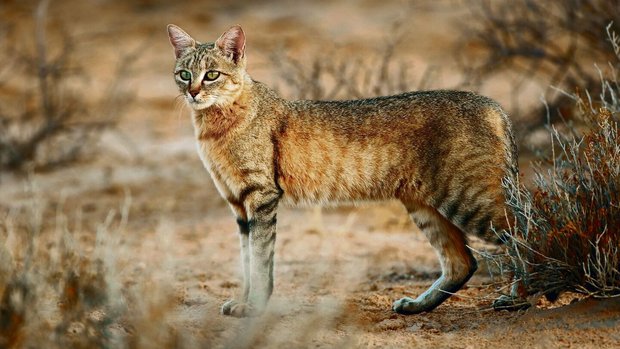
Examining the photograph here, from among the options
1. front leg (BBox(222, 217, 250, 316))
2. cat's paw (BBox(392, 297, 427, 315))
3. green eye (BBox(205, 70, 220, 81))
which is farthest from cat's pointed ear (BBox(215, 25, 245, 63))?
cat's paw (BBox(392, 297, 427, 315))

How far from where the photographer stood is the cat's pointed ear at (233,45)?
542 cm

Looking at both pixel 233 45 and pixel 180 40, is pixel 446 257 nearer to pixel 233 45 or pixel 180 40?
pixel 233 45

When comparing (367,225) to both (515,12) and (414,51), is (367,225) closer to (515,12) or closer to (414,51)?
(515,12)

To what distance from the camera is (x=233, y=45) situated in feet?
17.9

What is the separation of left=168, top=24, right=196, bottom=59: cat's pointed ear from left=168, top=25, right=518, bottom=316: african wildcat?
0.33ft

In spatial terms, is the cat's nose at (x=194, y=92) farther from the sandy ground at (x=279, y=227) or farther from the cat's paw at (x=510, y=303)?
the cat's paw at (x=510, y=303)

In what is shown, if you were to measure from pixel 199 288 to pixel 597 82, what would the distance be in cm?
472

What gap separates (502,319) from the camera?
4.86m

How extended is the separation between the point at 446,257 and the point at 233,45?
182cm

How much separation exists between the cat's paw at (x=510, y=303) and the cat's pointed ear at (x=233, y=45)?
210 cm

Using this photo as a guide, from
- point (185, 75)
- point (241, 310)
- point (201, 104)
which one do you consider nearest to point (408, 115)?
point (201, 104)

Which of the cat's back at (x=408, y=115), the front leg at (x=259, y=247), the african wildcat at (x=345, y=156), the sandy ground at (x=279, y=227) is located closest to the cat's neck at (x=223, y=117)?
the african wildcat at (x=345, y=156)

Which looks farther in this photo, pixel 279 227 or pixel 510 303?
pixel 279 227

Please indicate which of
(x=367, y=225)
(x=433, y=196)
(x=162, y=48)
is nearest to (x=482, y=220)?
(x=433, y=196)
